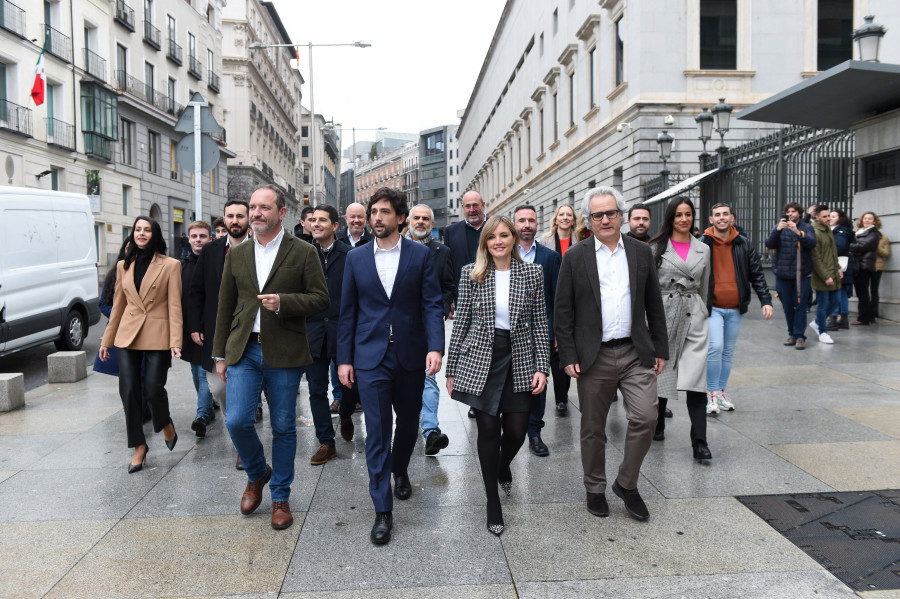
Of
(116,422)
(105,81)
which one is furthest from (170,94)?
(116,422)

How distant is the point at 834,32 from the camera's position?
75.1ft

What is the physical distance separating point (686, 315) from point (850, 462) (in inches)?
59.1

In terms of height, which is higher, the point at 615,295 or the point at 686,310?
the point at 615,295

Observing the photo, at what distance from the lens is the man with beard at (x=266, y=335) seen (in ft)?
14.0

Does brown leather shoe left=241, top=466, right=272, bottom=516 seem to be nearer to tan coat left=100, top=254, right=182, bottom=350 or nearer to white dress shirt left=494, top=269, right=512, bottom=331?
tan coat left=100, top=254, right=182, bottom=350

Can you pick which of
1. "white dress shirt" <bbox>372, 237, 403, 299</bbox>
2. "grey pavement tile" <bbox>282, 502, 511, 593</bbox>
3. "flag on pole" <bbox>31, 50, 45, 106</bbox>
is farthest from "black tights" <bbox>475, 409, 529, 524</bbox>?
"flag on pole" <bbox>31, 50, 45, 106</bbox>

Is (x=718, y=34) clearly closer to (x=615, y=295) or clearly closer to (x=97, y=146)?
(x=615, y=295)

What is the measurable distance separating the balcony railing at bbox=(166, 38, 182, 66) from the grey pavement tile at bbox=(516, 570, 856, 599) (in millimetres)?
36241

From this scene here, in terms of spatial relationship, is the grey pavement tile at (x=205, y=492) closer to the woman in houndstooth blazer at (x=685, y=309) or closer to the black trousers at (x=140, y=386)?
the black trousers at (x=140, y=386)

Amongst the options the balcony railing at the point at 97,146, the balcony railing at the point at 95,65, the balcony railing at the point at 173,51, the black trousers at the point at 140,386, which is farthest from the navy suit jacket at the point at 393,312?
the balcony railing at the point at 173,51

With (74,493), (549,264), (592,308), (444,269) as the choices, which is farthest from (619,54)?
(74,493)

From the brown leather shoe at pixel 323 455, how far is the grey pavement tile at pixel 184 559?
104 centimetres

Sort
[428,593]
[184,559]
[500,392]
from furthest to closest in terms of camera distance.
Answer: [500,392] → [184,559] → [428,593]

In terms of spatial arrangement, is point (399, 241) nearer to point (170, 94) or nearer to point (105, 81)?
point (105, 81)
